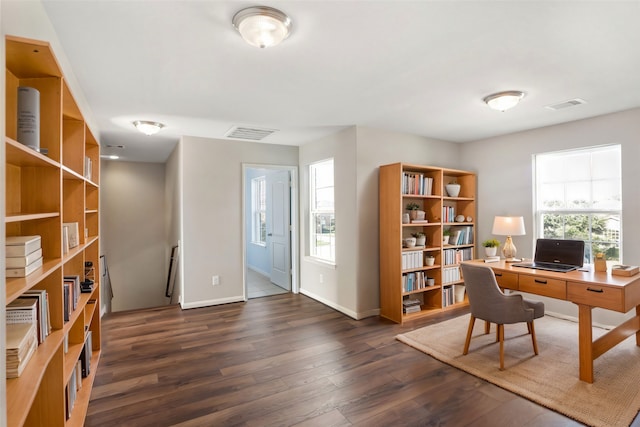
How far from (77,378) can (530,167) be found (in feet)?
17.3

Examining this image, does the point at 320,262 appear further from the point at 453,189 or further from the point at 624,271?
the point at 624,271

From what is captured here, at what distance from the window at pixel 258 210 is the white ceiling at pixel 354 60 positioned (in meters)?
3.42

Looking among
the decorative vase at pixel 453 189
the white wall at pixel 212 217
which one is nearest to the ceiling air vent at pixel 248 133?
the white wall at pixel 212 217

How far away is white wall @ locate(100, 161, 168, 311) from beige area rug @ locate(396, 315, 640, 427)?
5411mm

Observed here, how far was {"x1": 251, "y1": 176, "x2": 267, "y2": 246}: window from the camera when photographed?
7.14 m

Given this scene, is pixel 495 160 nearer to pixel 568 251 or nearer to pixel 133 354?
pixel 568 251

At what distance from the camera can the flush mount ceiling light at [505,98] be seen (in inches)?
115

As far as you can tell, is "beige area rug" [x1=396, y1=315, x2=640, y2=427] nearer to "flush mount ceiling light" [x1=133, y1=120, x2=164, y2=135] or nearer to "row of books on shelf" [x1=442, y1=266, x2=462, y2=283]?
"row of books on shelf" [x1=442, y1=266, x2=462, y2=283]

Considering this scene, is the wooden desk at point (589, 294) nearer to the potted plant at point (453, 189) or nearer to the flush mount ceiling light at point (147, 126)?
the potted plant at point (453, 189)

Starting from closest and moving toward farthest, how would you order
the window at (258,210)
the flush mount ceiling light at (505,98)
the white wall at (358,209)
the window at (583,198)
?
the flush mount ceiling light at (505,98), the window at (583,198), the white wall at (358,209), the window at (258,210)

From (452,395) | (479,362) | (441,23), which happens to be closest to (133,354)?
(452,395)

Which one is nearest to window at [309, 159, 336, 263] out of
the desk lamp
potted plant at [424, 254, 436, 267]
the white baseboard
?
the white baseboard

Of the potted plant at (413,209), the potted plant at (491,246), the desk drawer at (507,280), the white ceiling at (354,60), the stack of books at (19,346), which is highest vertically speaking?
the white ceiling at (354,60)

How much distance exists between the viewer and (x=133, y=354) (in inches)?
124
